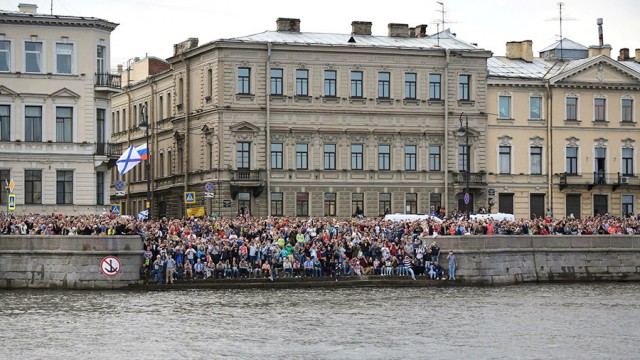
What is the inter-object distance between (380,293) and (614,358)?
16.3m

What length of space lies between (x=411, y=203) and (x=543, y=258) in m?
17.7

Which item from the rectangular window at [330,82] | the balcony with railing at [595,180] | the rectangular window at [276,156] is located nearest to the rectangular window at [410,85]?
the rectangular window at [330,82]

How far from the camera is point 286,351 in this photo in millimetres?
37562

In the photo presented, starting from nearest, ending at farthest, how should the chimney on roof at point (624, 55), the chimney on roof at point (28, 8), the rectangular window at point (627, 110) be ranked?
the chimney on roof at point (28, 8) < the rectangular window at point (627, 110) < the chimney on roof at point (624, 55)

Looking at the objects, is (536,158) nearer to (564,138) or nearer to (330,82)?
(564,138)

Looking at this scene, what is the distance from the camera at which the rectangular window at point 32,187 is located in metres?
64.2

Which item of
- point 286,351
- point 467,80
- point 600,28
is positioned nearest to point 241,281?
point 286,351

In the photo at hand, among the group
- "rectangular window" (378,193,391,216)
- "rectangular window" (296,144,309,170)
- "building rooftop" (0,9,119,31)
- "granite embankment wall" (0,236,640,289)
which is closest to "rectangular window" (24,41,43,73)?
"building rooftop" (0,9,119,31)

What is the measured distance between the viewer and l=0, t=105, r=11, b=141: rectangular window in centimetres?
6438

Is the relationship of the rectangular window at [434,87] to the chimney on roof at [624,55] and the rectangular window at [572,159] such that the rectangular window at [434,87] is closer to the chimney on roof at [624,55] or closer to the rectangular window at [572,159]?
the rectangular window at [572,159]

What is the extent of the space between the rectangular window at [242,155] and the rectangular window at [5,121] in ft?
43.6

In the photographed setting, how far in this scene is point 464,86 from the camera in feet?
257

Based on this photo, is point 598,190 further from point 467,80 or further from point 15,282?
point 15,282

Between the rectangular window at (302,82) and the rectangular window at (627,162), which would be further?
the rectangular window at (627,162)
